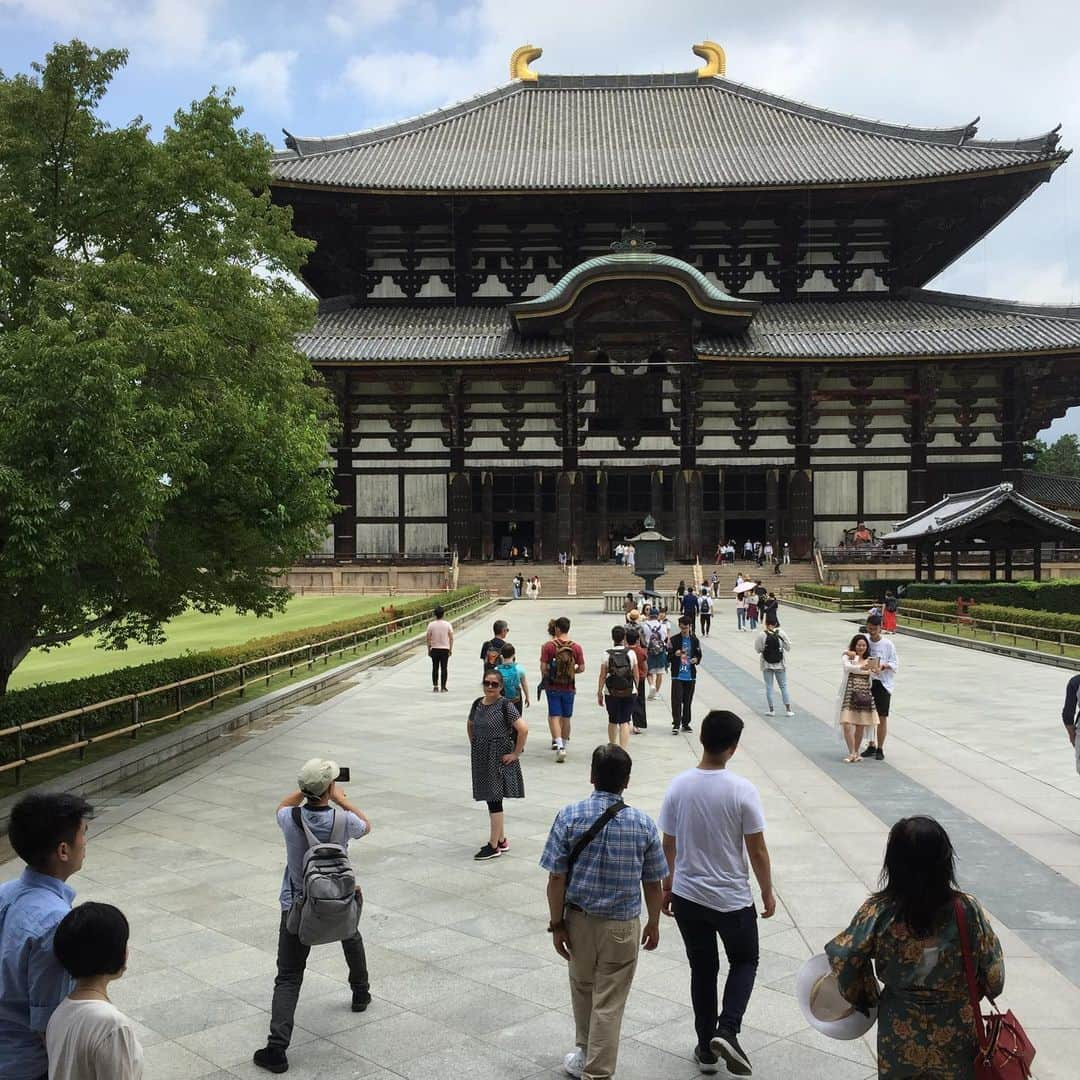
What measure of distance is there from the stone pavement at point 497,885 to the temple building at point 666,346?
31.6m

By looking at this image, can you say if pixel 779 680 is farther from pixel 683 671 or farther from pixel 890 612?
pixel 890 612

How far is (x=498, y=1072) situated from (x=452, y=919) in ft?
7.03

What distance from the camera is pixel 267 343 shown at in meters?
13.8

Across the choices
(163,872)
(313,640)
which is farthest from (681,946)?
(313,640)

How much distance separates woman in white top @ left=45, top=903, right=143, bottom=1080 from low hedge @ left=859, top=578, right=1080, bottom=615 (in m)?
29.5

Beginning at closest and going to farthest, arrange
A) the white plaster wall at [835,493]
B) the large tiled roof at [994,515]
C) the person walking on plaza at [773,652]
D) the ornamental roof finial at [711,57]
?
the person walking on plaza at [773,652] < the large tiled roof at [994,515] < the white plaster wall at [835,493] < the ornamental roof finial at [711,57]

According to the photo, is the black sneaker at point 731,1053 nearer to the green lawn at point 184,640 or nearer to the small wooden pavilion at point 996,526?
the green lawn at point 184,640

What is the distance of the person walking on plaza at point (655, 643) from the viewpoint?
53.2 feet

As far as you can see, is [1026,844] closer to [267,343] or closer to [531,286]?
[267,343]

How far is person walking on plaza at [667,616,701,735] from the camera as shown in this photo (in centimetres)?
1377

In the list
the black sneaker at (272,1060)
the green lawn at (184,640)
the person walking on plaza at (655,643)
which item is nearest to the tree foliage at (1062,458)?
the green lawn at (184,640)

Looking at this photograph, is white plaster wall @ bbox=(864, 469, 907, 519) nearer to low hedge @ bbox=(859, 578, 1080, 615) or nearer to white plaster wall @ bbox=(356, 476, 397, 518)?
low hedge @ bbox=(859, 578, 1080, 615)

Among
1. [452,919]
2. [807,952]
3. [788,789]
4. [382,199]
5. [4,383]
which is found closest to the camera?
[807,952]


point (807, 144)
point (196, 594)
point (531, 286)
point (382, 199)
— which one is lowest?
point (196, 594)
